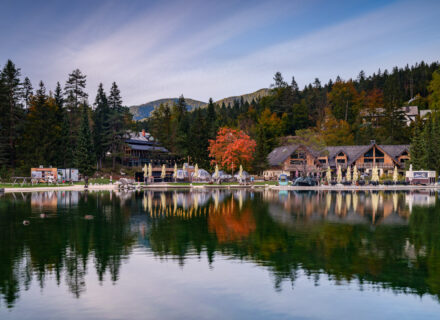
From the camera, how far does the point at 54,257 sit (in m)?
16.5

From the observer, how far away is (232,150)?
8081 centimetres

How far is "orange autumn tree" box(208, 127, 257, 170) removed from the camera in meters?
80.8

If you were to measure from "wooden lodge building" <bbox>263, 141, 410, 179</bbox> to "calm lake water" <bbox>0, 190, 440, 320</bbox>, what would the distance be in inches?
2495

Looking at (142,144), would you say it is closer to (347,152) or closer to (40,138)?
(40,138)

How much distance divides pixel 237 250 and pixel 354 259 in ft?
15.6

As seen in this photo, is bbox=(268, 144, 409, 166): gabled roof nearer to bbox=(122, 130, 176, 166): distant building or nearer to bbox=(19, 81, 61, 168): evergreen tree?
bbox=(122, 130, 176, 166): distant building

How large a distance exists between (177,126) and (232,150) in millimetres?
30869

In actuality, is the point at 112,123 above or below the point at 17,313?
above

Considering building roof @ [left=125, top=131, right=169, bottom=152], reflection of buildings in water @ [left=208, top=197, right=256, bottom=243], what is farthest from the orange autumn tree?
reflection of buildings in water @ [left=208, top=197, right=256, bottom=243]

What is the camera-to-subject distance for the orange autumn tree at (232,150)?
80.8 metres

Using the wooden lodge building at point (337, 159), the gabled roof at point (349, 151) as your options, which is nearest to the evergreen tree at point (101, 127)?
the wooden lodge building at point (337, 159)

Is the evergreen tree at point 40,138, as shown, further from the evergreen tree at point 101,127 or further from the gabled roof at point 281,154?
the gabled roof at point 281,154

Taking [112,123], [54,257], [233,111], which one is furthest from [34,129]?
[233,111]

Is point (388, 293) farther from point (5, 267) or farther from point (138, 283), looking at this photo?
point (5, 267)
